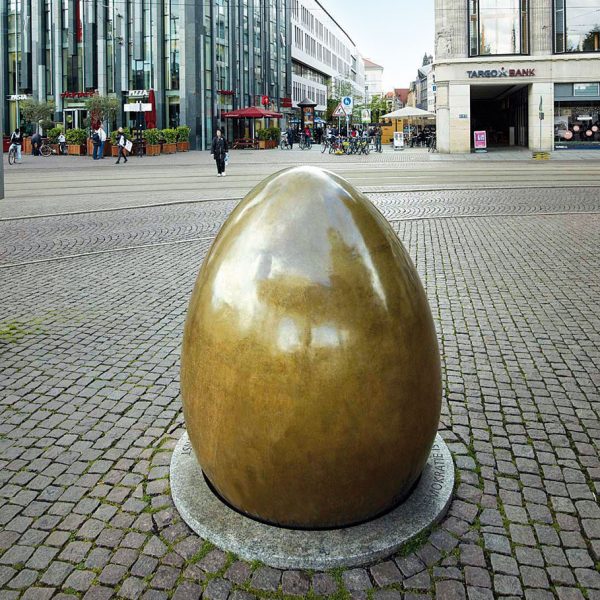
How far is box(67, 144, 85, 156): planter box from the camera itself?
44.8 m

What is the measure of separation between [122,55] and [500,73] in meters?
29.8

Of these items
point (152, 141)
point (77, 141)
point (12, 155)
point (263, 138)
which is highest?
point (263, 138)

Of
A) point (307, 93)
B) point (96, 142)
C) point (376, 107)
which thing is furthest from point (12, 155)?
point (307, 93)

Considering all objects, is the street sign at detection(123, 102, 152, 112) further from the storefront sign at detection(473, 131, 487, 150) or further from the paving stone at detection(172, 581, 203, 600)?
the paving stone at detection(172, 581, 203, 600)

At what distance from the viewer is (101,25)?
179 ft

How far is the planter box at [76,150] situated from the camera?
44781 mm

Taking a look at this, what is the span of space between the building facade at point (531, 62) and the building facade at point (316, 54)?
50132 millimetres

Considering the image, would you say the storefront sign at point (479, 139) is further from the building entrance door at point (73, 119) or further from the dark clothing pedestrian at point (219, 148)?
the building entrance door at point (73, 119)

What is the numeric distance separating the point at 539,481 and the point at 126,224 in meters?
11.5

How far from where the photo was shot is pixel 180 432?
4.46 meters

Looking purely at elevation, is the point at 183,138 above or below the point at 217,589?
above

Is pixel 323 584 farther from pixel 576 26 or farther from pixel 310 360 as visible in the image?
pixel 576 26

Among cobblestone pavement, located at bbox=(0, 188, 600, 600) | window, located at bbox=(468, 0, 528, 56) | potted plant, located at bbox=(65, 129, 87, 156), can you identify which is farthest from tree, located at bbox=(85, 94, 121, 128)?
cobblestone pavement, located at bbox=(0, 188, 600, 600)

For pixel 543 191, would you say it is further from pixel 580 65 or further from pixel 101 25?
pixel 101 25
